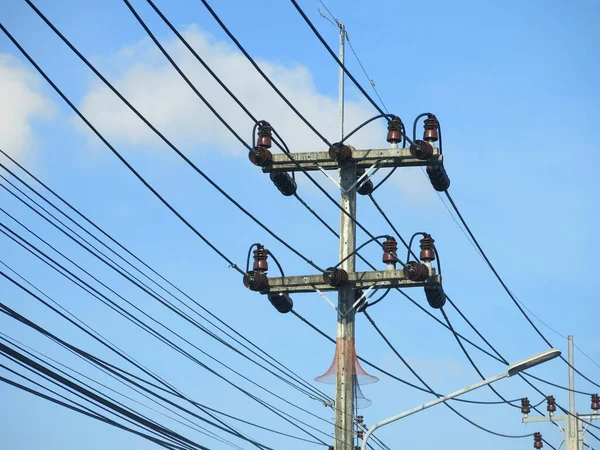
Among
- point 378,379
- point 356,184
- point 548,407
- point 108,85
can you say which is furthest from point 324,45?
point 548,407

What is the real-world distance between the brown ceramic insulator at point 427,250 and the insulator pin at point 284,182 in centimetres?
276

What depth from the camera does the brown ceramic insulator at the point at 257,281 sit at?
22.8m

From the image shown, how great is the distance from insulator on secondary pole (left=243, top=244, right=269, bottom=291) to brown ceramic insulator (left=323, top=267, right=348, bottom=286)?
4.33 feet

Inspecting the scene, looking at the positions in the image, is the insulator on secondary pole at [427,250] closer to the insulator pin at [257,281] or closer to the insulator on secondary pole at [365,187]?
the insulator on secondary pole at [365,187]

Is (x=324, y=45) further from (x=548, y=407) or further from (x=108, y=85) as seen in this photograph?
(x=548, y=407)

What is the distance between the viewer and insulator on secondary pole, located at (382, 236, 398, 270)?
22.5 metres

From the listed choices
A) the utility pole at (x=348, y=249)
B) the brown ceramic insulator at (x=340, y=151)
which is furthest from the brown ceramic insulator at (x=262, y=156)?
the brown ceramic insulator at (x=340, y=151)

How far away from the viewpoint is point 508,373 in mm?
21594

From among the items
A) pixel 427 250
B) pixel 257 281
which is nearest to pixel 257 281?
pixel 257 281

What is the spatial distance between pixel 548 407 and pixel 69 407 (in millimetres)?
33390

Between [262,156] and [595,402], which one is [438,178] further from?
[595,402]

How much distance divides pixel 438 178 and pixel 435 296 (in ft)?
7.35

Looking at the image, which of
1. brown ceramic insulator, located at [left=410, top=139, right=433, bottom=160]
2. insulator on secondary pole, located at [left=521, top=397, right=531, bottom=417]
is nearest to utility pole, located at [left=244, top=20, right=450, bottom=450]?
brown ceramic insulator, located at [left=410, top=139, right=433, bottom=160]

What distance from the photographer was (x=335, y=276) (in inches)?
866
